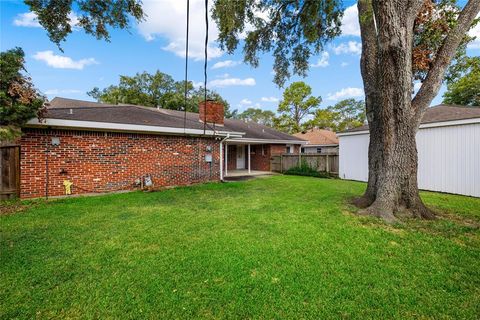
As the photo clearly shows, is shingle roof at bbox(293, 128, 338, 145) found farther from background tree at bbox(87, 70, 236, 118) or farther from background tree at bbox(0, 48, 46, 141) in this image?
background tree at bbox(0, 48, 46, 141)

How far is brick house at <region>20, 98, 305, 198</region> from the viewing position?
6770mm

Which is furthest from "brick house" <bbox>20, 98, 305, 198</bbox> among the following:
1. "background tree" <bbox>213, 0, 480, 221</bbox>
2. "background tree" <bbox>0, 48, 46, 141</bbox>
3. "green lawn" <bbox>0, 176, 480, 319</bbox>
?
"background tree" <bbox>213, 0, 480, 221</bbox>

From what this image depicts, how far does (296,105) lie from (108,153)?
24.2m

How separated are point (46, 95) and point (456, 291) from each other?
935 cm

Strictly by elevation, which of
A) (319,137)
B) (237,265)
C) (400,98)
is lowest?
(237,265)

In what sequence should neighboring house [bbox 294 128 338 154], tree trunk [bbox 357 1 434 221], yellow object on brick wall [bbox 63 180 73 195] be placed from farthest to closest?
neighboring house [bbox 294 128 338 154] → yellow object on brick wall [bbox 63 180 73 195] → tree trunk [bbox 357 1 434 221]

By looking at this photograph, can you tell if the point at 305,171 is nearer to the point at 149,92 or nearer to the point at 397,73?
the point at 397,73

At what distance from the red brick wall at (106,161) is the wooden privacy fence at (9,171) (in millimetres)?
245

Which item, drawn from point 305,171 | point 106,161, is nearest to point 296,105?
point 305,171

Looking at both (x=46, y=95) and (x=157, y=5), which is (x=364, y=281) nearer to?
(x=157, y=5)

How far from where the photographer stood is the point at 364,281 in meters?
2.59

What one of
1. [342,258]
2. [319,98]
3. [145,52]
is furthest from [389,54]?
[319,98]

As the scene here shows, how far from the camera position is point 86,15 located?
6641 millimetres

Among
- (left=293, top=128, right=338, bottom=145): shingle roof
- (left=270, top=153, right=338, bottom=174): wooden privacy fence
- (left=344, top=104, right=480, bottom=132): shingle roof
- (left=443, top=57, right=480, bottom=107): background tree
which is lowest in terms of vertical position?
(left=270, top=153, right=338, bottom=174): wooden privacy fence
